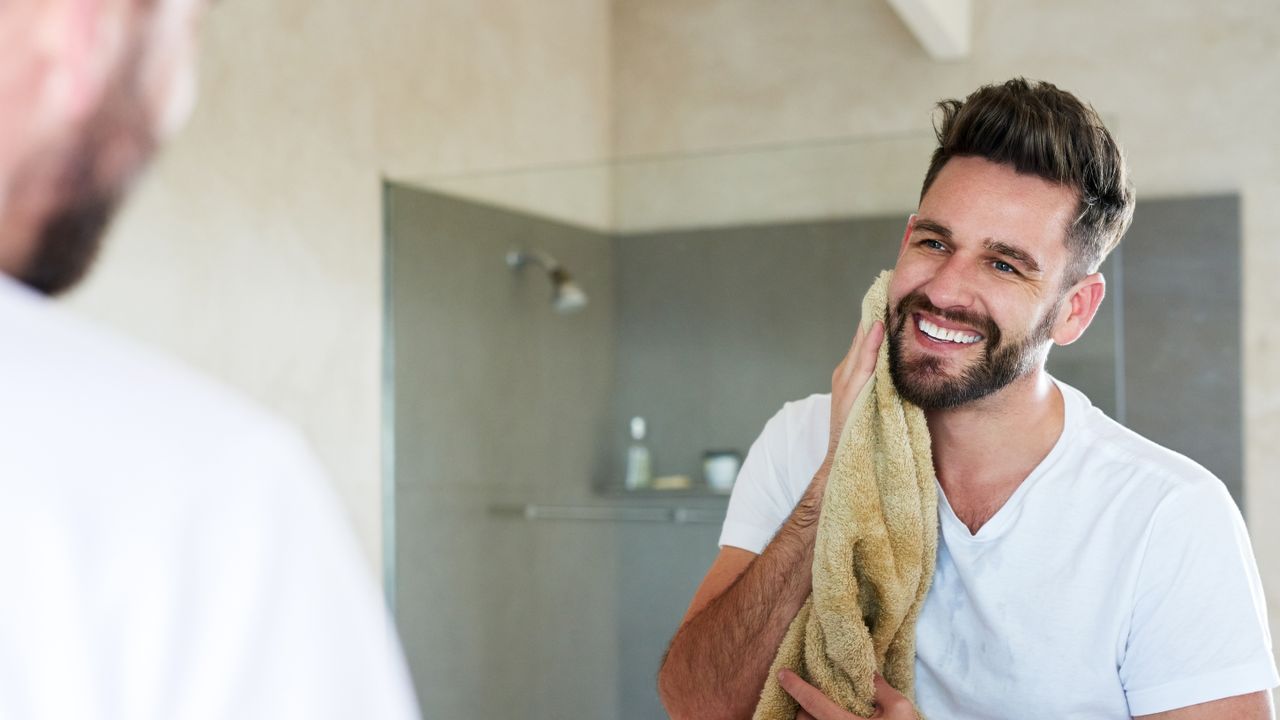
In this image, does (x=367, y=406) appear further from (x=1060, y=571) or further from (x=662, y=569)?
(x=1060, y=571)

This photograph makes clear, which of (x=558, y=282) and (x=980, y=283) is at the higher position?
(x=558, y=282)

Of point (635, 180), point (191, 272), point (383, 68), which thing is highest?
point (383, 68)

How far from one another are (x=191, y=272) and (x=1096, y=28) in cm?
236

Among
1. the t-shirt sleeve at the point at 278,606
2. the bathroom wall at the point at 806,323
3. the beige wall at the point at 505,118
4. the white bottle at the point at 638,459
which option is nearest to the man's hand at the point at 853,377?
the t-shirt sleeve at the point at 278,606

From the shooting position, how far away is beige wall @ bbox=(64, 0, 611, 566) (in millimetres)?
2225

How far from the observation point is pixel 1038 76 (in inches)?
126

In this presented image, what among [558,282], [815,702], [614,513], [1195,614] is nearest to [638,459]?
[614,513]

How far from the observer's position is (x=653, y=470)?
282 cm

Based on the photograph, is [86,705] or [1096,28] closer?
[86,705]

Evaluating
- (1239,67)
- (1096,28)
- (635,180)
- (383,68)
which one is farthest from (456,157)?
(1239,67)

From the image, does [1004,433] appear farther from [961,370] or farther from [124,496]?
[124,496]

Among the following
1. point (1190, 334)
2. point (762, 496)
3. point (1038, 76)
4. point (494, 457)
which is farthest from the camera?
point (1038, 76)

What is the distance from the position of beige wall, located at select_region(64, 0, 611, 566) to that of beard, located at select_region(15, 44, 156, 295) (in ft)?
6.42

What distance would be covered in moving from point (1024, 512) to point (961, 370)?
16 cm
